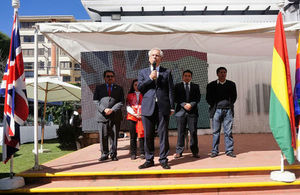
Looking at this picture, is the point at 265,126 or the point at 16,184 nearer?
the point at 16,184

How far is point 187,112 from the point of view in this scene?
4762 millimetres

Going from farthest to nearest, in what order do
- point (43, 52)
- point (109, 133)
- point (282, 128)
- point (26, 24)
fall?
1. point (26, 24)
2. point (43, 52)
3. point (109, 133)
4. point (282, 128)

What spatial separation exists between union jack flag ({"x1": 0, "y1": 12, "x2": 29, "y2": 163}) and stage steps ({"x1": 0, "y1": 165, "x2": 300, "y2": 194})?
1.69 ft

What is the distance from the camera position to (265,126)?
1088cm

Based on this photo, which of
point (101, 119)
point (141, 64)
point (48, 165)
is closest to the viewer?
point (48, 165)

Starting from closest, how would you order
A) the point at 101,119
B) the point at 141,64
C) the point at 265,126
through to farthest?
the point at 101,119
the point at 141,64
the point at 265,126

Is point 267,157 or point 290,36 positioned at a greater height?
point 290,36

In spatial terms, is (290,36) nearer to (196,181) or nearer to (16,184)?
(196,181)

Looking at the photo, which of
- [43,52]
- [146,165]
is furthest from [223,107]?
[43,52]

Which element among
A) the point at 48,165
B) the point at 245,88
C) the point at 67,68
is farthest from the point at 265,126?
the point at 67,68

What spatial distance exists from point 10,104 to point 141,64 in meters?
3.71

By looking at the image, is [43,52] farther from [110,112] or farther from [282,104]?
[282,104]

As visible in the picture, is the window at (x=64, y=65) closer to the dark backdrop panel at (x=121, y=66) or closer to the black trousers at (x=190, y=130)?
the dark backdrop panel at (x=121, y=66)

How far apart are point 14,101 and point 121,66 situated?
3398 millimetres
